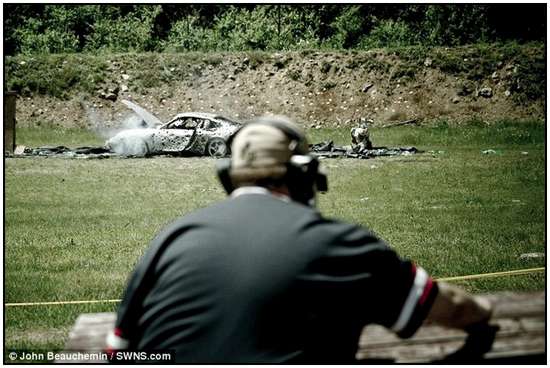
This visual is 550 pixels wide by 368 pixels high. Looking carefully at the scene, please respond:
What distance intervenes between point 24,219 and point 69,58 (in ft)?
9.40

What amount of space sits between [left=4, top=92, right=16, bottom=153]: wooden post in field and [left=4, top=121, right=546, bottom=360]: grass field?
0.19 meters

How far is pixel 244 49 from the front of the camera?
923 centimetres

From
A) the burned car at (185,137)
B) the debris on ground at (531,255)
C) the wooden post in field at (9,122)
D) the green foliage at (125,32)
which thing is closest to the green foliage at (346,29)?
the burned car at (185,137)

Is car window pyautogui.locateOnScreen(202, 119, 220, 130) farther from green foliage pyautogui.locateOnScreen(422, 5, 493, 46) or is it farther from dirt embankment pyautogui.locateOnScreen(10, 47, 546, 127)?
green foliage pyautogui.locateOnScreen(422, 5, 493, 46)

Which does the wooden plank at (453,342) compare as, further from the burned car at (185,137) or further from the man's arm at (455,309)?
the burned car at (185,137)

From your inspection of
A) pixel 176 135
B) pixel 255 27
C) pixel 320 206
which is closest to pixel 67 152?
pixel 176 135

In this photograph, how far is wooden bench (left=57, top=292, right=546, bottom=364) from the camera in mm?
1653

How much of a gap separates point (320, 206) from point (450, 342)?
17.7 feet

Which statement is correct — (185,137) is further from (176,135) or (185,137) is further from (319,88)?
(319,88)

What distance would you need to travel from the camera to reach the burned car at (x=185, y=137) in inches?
319

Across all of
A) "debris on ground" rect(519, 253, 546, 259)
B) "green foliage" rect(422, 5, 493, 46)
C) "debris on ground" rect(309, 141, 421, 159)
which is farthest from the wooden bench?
"debris on ground" rect(309, 141, 421, 159)

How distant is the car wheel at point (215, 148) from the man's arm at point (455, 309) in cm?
663

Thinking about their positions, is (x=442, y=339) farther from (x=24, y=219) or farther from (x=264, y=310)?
(x=24, y=219)

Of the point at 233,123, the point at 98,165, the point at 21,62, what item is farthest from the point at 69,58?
the point at 233,123
